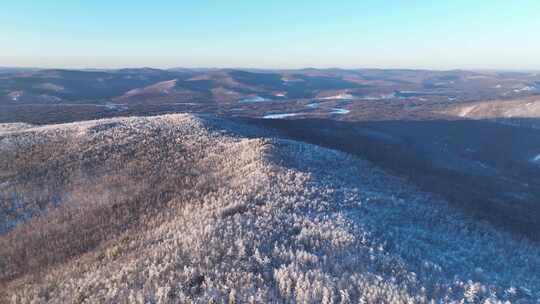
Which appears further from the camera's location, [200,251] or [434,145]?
[434,145]

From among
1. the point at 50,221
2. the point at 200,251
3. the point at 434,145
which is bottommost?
the point at 434,145

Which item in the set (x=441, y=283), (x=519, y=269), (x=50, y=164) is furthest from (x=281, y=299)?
(x=50, y=164)

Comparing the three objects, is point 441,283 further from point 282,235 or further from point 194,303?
point 194,303

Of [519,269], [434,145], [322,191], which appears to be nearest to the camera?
[519,269]

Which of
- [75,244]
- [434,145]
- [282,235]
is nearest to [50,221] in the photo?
[75,244]

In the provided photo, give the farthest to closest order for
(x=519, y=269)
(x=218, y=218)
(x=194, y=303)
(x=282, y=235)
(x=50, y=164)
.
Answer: (x=50, y=164) < (x=519, y=269) < (x=218, y=218) < (x=282, y=235) < (x=194, y=303)

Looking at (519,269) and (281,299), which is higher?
(281,299)
